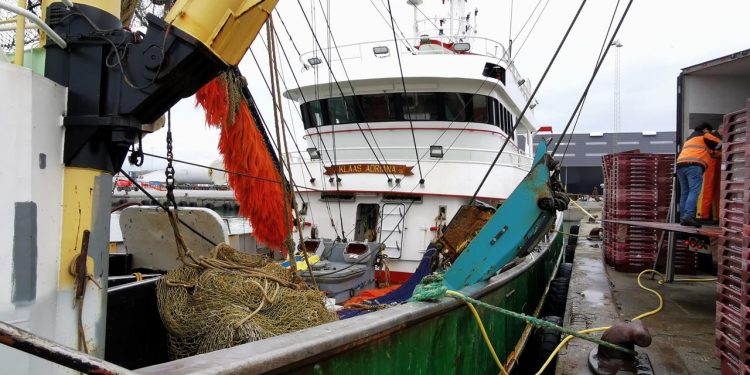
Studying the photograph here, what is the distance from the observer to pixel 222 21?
8.48ft

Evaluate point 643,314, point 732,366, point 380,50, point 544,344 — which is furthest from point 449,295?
point 380,50

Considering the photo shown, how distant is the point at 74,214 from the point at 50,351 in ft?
4.06

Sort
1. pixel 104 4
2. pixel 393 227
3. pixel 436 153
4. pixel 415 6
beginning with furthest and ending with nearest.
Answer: pixel 415 6 < pixel 436 153 < pixel 393 227 < pixel 104 4

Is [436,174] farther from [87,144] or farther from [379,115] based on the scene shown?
[87,144]

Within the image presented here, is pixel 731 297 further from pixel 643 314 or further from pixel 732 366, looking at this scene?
pixel 643 314

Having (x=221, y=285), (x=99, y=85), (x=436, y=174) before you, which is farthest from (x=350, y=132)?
(x=99, y=85)

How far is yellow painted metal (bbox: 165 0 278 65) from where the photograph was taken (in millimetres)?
2518

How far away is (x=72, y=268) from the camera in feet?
7.80

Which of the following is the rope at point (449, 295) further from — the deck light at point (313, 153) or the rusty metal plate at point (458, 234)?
the deck light at point (313, 153)

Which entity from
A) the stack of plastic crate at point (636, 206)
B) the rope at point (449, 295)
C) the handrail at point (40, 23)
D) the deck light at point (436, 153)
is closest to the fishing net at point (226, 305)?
the rope at point (449, 295)

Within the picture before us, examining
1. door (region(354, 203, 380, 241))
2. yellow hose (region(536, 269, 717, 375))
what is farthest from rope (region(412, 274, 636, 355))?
door (region(354, 203, 380, 241))

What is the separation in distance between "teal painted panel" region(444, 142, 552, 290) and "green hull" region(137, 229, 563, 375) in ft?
0.65

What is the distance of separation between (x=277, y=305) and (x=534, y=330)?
5500 millimetres

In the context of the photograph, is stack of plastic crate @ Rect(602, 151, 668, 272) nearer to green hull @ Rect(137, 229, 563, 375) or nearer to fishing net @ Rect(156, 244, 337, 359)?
green hull @ Rect(137, 229, 563, 375)
